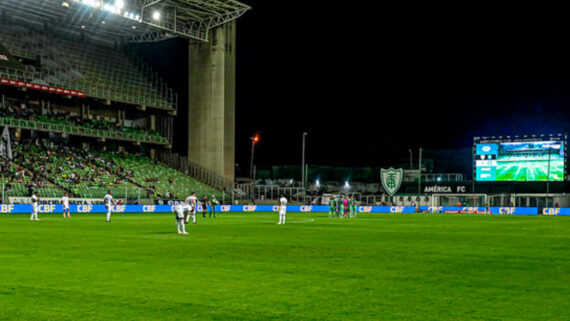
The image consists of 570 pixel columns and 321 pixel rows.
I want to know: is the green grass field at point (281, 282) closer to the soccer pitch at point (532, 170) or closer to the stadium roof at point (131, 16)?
the stadium roof at point (131, 16)

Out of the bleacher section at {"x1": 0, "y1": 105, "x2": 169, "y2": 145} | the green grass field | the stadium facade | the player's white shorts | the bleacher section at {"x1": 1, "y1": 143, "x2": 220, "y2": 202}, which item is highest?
the stadium facade

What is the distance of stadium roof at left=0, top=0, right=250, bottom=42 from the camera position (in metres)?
67.2

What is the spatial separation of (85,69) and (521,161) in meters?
56.5

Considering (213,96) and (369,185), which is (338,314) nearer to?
(213,96)

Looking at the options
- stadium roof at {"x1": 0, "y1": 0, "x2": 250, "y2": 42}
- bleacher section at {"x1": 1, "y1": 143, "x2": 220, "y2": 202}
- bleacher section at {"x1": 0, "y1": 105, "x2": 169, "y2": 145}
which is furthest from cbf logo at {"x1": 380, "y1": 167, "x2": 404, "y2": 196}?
bleacher section at {"x1": 0, "y1": 105, "x2": 169, "y2": 145}

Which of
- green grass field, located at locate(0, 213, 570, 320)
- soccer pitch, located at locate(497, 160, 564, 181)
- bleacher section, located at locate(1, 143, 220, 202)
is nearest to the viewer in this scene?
green grass field, located at locate(0, 213, 570, 320)

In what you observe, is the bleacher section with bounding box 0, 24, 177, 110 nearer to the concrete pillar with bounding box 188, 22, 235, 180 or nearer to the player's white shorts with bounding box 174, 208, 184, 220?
the concrete pillar with bounding box 188, 22, 235, 180

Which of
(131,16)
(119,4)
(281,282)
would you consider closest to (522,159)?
(131,16)

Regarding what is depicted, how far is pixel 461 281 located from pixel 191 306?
5660 millimetres

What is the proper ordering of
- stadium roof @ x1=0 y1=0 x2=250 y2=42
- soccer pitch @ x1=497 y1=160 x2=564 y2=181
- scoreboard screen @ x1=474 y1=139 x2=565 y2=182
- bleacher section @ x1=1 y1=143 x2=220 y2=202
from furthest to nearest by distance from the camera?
soccer pitch @ x1=497 y1=160 x2=564 y2=181 → scoreboard screen @ x1=474 y1=139 x2=565 y2=182 → stadium roof @ x1=0 y1=0 x2=250 y2=42 → bleacher section @ x1=1 y1=143 x2=220 y2=202

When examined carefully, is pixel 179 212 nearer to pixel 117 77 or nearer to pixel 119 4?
pixel 119 4

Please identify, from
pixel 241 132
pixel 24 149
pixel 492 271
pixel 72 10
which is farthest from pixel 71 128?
pixel 492 271

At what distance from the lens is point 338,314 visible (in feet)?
29.0

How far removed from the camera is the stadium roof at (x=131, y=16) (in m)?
67.2
